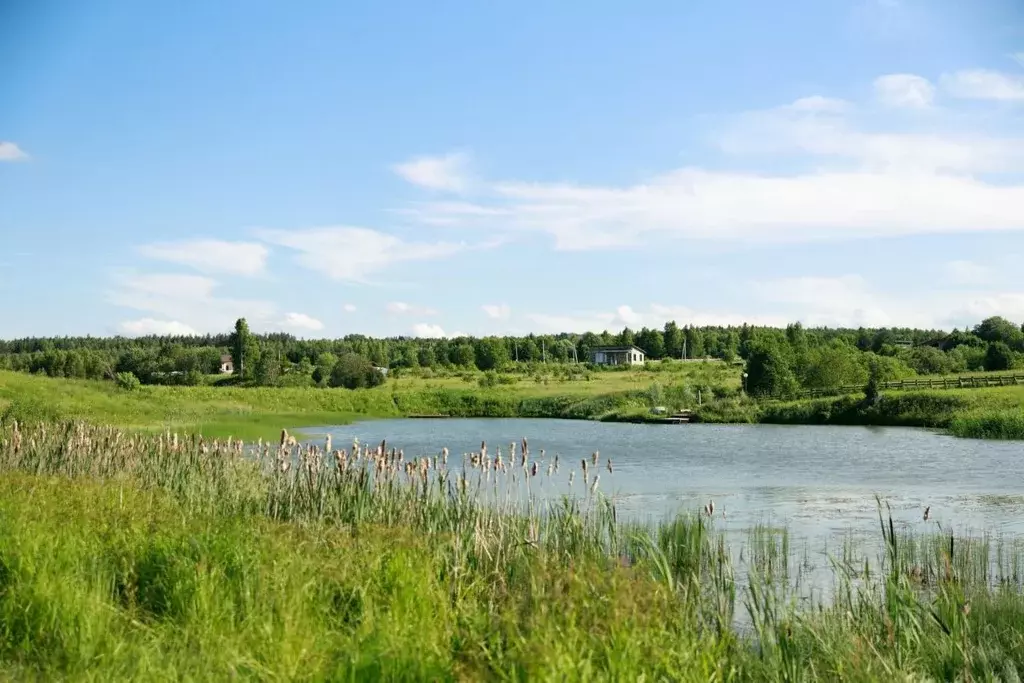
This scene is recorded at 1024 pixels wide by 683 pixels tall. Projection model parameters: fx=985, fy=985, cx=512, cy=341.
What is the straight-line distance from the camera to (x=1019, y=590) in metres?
11.2

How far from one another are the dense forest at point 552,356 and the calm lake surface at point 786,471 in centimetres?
1264

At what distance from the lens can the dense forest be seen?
6338 cm

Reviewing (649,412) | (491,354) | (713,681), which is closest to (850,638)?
(713,681)

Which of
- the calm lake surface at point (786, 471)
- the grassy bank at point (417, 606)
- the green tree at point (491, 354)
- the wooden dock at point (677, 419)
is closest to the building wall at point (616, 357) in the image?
the green tree at point (491, 354)

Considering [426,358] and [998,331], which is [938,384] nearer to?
[998,331]

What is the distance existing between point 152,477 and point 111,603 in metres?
8.00

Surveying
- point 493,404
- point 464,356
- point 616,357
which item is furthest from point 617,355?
point 493,404

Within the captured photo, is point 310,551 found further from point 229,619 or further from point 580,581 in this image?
point 580,581

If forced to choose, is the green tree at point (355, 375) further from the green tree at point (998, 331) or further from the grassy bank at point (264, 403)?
the green tree at point (998, 331)

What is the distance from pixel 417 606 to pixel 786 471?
2477cm

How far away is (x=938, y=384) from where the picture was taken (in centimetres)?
5547

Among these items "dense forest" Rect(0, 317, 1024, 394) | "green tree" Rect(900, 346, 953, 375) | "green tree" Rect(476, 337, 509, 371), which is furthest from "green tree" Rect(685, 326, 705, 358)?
"green tree" Rect(900, 346, 953, 375)

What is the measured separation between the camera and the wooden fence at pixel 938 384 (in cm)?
5297

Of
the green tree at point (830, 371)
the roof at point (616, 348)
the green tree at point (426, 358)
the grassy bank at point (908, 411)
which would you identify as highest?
the roof at point (616, 348)
